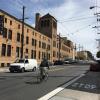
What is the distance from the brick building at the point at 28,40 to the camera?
62.0m

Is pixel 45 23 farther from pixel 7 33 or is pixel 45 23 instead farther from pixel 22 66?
pixel 22 66

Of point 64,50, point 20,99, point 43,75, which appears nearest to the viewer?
point 20,99

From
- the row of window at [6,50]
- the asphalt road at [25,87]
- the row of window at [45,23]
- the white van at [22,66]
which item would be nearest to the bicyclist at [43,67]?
the asphalt road at [25,87]

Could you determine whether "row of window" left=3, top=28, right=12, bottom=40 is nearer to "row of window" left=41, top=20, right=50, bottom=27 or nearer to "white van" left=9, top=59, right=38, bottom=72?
"white van" left=9, top=59, right=38, bottom=72

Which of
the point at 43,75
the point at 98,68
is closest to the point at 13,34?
the point at 98,68

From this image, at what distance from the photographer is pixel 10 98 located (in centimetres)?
1399

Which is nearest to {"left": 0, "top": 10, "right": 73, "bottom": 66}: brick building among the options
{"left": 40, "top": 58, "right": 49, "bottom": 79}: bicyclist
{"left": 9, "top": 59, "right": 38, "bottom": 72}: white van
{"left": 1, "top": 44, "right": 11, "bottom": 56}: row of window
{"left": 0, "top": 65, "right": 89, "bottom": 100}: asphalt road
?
{"left": 1, "top": 44, "right": 11, "bottom": 56}: row of window

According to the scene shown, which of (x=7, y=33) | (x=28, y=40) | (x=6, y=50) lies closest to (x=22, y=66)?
(x=6, y=50)

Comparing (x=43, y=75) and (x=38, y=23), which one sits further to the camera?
(x=38, y=23)

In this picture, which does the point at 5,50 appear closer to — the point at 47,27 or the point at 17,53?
the point at 17,53

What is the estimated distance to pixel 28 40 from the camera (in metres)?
77.9

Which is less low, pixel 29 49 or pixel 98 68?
pixel 29 49

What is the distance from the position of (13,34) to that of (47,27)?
46.2 m

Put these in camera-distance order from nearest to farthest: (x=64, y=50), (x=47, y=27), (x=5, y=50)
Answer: (x=5, y=50) → (x=47, y=27) → (x=64, y=50)
